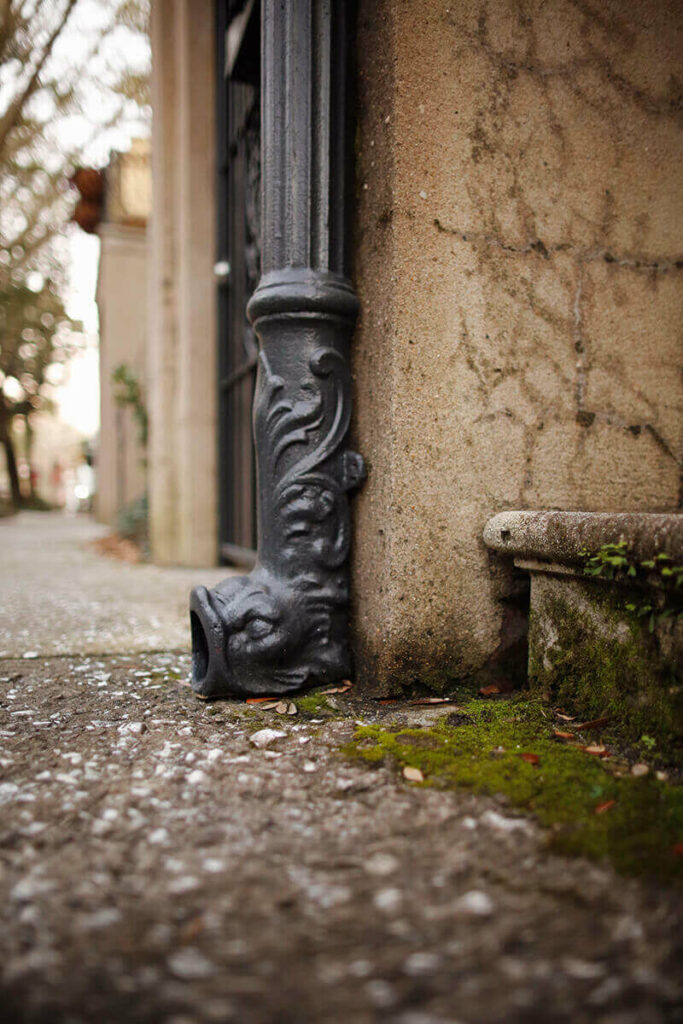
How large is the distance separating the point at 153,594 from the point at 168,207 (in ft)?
8.84

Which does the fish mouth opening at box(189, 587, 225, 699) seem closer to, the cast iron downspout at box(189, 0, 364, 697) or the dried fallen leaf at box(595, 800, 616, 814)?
the cast iron downspout at box(189, 0, 364, 697)

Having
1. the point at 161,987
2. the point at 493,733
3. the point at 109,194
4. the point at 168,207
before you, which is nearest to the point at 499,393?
the point at 493,733

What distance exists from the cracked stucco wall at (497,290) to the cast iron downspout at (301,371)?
65mm

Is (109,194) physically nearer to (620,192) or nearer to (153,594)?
(153,594)

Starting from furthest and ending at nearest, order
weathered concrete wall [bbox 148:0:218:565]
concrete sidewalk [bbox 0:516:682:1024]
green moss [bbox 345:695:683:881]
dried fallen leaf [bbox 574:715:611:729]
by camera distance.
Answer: weathered concrete wall [bbox 148:0:218:565] → dried fallen leaf [bbox 574:715:611:729] → green moss [bbox 345:695:683:881] → concrete sidewalk [bbox 0:516:682:1024]

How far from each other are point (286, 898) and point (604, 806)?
1.64 feet

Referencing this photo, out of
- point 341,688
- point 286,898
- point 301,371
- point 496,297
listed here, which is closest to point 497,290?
point 496,297

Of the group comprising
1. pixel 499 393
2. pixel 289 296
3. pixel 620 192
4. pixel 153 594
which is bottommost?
pixel 153 594

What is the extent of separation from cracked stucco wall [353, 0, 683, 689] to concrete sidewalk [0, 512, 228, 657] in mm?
963

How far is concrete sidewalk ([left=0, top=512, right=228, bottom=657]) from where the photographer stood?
2164 millimetres

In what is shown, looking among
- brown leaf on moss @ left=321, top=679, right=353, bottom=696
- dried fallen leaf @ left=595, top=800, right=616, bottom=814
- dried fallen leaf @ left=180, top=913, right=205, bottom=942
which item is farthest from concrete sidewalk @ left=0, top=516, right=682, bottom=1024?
brown leaf on moss @ left=321, top=679, right=353, bottom=696

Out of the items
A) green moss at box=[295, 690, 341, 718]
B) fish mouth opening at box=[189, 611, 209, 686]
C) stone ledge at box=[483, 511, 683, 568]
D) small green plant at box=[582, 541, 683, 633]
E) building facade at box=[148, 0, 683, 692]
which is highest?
building facade at box=[148, 0, 683, 692]

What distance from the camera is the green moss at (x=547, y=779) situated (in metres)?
0.90

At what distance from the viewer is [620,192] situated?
5.61 ft
